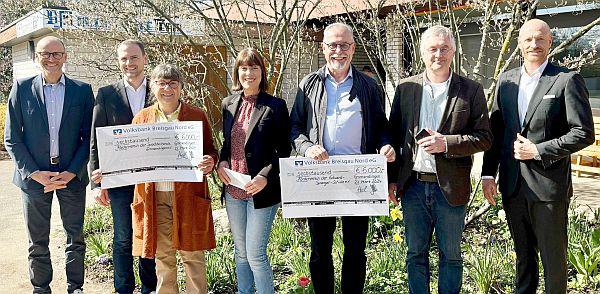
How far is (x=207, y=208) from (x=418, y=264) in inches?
58.0

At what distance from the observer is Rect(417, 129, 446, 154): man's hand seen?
10.2 feet

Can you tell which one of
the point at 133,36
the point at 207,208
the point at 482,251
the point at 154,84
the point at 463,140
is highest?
the point at 133,36

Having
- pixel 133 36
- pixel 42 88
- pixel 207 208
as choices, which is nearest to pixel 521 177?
pixel 207 208

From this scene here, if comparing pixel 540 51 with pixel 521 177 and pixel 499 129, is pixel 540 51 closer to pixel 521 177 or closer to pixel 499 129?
pixel 499 129

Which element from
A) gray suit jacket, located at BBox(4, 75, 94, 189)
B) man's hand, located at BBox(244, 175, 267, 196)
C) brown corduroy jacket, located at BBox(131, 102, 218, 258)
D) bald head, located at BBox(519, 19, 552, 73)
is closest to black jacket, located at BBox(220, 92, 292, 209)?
man's hand, located at BBox(244, 175, 267, 196)

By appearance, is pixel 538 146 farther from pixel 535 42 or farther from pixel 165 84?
pixel 165 84

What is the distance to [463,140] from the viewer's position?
312 centimetres

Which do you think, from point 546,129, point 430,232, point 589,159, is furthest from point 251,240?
point 589,159

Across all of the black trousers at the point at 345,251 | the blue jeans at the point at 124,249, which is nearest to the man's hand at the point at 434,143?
the black trousers at the point at 345,251

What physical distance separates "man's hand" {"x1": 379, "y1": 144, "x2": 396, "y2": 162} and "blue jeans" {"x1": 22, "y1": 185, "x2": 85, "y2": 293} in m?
2.26

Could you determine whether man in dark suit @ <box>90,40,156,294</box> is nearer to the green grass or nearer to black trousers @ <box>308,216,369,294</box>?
the green grass

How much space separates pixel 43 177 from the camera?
373 centimetres

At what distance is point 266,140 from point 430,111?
1053 millimetres

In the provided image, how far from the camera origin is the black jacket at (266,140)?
3381 millimetres
